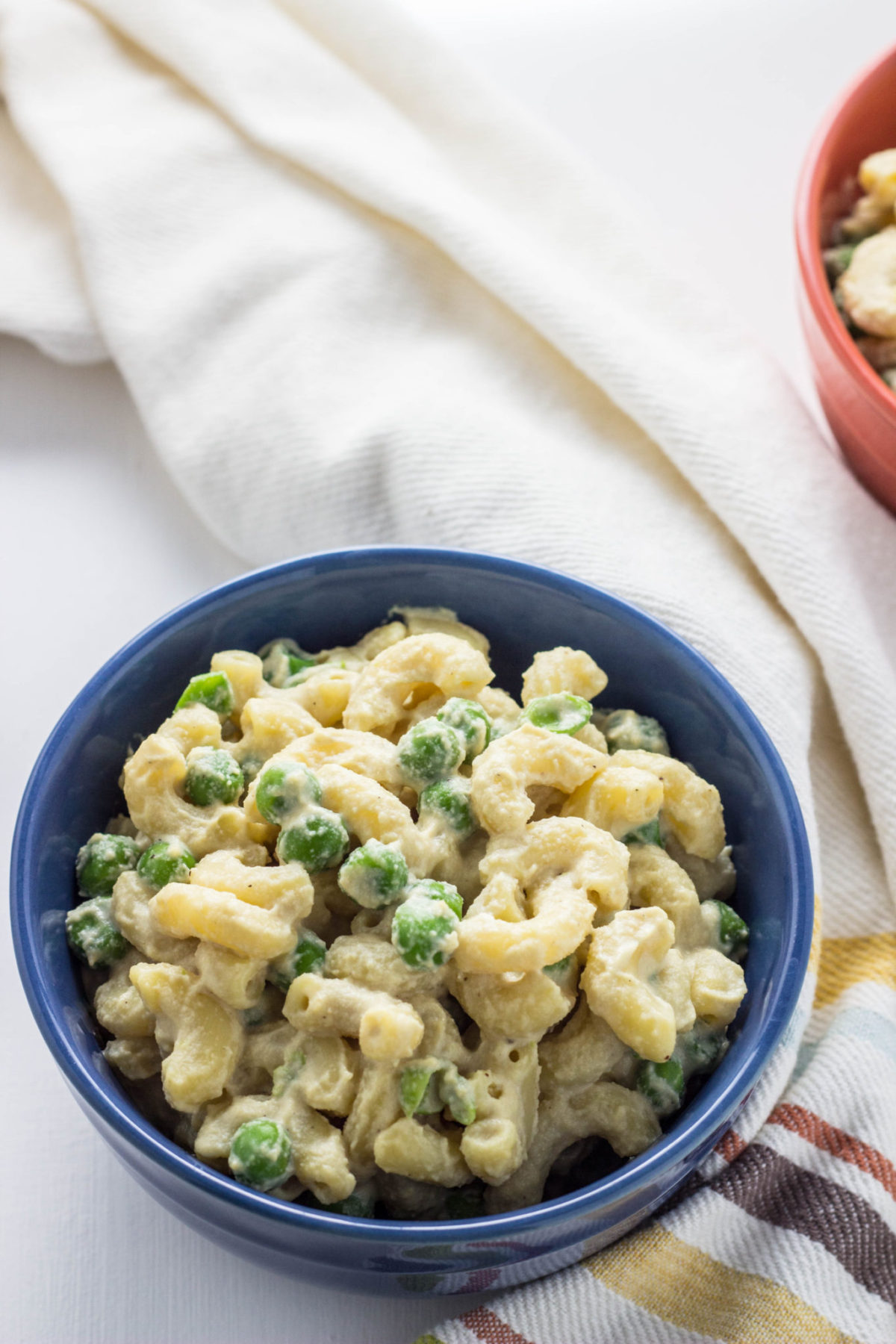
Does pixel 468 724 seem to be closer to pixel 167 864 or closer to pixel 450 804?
pixel 450 804

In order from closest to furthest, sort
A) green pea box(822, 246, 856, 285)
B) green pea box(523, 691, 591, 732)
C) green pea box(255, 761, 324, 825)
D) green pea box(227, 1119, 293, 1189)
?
1. green pea box(227, 1119, 293, 1189)
2. green pea box(255, 761, 324, 825)
3. green pea box(523, 691, 591, 732)
4. green pea box(822, 246, 856, 285)

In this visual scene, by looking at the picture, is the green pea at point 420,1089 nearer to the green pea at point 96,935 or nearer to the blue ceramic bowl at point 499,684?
the blue ceramic bowl at point 499,684

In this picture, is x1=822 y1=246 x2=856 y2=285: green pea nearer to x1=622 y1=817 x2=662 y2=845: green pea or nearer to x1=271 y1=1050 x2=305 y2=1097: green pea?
x1=622 y1=817 x2=662 y2=845: green pea

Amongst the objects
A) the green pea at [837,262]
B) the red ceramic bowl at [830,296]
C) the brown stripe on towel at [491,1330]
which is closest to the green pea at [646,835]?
the brown stripe on towel at [491,1330]

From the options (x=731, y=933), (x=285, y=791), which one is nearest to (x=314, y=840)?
(x=285, y=791)

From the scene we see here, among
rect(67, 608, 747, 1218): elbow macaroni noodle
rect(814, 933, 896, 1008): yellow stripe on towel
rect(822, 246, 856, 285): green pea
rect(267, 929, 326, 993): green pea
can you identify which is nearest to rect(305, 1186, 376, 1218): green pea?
rect(67, 608, 747, 1218): elbow macaroni noodle

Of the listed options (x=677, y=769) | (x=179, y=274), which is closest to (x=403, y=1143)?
(x=677, y=769)
